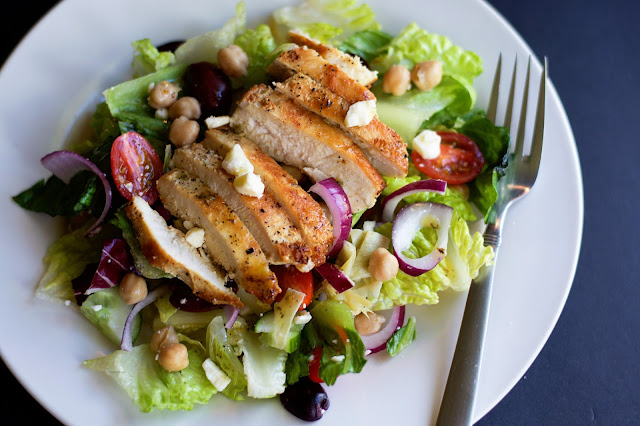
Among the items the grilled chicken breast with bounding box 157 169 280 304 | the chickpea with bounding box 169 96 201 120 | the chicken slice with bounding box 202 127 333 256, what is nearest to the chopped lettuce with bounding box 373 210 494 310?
the chicken slice with bounding box 202 127 333 256

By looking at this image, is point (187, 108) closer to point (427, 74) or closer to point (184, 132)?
point (184, 132)

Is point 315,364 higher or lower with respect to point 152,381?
lower

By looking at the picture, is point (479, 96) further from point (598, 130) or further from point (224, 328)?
point (224, 328)

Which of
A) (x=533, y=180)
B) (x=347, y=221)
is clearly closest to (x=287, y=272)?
(x=347, y=221)

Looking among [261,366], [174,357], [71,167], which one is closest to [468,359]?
[261,366]

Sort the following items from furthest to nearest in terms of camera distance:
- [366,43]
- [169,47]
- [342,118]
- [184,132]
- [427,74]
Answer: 1. [366,43]
2. [169,47]
3. [427,74]
4. [184,132]
5. [342,118]

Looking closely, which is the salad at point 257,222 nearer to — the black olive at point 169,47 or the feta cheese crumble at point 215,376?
the feta cheese crumble at point 215,376
